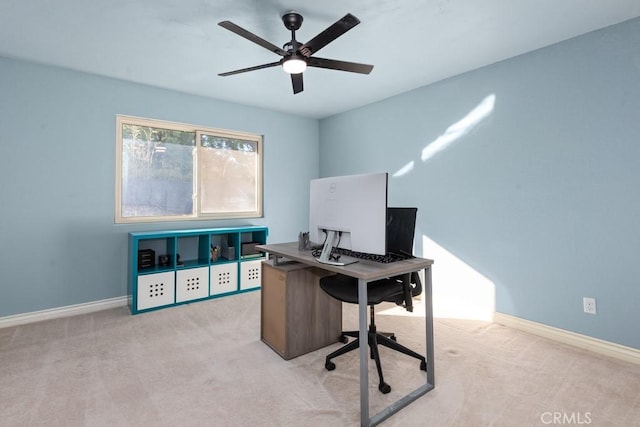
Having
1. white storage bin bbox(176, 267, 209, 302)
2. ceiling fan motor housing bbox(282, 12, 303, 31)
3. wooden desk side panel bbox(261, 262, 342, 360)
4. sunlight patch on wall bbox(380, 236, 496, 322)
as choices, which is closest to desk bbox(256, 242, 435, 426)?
wooden desk side panel bbox(261, 262, 342, 360)

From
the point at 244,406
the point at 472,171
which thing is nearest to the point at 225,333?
the point at 244,406

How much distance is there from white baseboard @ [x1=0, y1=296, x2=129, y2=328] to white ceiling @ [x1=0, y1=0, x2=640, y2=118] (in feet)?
7.98

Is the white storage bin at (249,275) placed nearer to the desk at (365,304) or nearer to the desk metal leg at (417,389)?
the desk at (365,304)

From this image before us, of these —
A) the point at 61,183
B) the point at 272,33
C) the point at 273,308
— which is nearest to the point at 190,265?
the point at 61,183

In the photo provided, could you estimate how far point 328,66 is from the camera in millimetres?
2266

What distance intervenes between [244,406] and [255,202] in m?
3.12

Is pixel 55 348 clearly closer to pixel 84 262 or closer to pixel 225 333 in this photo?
pixel 84 262

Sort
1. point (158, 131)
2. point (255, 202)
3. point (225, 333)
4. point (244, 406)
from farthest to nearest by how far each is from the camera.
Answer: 1. point (255, 202)
2. point (158, 131)
3. point (225, 333)
4. point (244, 406)

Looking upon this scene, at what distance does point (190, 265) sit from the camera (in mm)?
3559

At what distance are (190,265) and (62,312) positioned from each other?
4.12 feet

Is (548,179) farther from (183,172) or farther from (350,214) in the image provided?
(183,172)

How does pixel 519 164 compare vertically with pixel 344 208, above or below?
above

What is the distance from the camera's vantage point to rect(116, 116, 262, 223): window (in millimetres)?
3525

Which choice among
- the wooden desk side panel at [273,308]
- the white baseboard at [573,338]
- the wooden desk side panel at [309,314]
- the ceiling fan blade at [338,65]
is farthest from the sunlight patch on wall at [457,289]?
the ceiling fan blade at [338,65]
